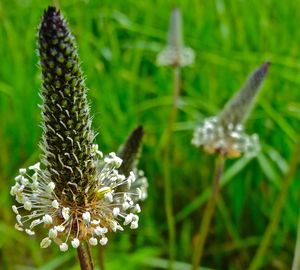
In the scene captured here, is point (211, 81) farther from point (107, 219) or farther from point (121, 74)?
point (107, 219)

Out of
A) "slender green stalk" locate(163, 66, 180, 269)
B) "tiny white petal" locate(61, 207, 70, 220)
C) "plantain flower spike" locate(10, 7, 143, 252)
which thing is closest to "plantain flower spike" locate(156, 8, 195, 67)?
"slender green stalk" locate(163, 66, 180, 269)

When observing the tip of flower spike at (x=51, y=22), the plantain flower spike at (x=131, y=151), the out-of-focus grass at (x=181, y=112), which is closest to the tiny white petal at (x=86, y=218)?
the tip of flower spike at (x=51, y=22)

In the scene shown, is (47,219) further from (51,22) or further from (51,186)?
(51,22)

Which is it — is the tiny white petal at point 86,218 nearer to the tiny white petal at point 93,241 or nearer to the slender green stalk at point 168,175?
the tiny white petal at point 93,241

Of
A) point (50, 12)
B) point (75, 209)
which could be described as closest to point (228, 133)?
point (75, 209)

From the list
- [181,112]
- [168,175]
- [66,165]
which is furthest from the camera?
[181,112]

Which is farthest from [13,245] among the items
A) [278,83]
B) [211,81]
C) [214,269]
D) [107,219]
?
[107,219]
